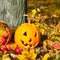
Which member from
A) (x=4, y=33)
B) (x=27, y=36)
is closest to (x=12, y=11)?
(x=4, y=33)

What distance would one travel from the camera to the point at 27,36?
4.26m

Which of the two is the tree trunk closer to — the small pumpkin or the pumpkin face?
the small pumpkin

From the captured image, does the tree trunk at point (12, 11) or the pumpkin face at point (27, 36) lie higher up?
the tree trunk at point (12, 11)

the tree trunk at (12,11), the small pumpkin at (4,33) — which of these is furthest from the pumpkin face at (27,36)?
the tree trunk at (12,11)

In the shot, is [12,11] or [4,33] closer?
[4,33]

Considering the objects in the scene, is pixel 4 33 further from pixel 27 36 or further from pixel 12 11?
pixel 12 11

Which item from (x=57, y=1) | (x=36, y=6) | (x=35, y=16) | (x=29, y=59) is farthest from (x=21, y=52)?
(x=57, y=1)

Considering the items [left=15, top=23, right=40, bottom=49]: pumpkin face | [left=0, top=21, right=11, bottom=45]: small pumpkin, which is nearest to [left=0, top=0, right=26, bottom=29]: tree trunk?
[left=0, top=21, right=11, bottom=45]: small pumpkin

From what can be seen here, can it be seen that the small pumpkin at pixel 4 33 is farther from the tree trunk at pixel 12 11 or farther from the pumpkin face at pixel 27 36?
the tree trunk at pixel 12 11

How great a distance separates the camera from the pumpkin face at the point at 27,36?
4270mm

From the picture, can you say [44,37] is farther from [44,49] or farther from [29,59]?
[29,59]

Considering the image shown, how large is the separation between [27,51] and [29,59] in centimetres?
31

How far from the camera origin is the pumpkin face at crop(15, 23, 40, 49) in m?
4.27

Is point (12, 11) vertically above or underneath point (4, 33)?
above
